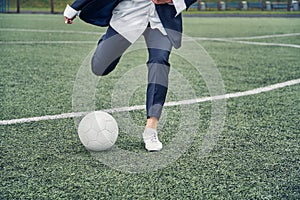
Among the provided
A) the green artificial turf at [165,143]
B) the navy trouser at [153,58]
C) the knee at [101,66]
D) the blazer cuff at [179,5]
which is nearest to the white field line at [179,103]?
the green artificial turf at [165,143]

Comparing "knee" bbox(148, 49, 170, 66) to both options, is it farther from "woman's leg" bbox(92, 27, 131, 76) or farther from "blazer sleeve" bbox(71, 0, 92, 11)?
"blazer sleeve" bbox(71, 0, 92, 11)

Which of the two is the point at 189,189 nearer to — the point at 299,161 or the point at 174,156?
the point at 174,156

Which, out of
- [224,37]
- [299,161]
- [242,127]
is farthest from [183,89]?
[224,37]

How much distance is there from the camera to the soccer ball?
142 inches

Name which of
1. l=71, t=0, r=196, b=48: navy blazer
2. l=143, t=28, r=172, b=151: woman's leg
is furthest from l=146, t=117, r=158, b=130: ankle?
l=71, t=0, r=196, b=48: navy blazer

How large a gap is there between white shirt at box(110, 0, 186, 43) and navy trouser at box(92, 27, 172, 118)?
50 millimetres

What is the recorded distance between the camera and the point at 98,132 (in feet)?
12.0

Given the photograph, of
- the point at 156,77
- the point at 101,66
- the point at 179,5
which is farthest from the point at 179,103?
the point at 179,5

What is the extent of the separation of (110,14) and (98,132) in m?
0.90

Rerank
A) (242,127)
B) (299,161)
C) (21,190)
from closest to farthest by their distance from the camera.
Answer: (21,190), (299,161), (242,127)

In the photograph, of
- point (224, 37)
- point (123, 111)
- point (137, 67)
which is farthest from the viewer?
point (224, 37)

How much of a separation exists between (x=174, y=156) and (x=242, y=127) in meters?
1.01

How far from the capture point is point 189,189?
9.38ft

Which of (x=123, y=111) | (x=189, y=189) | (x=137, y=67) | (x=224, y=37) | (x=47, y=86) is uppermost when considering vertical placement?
(x=189, y=189)
